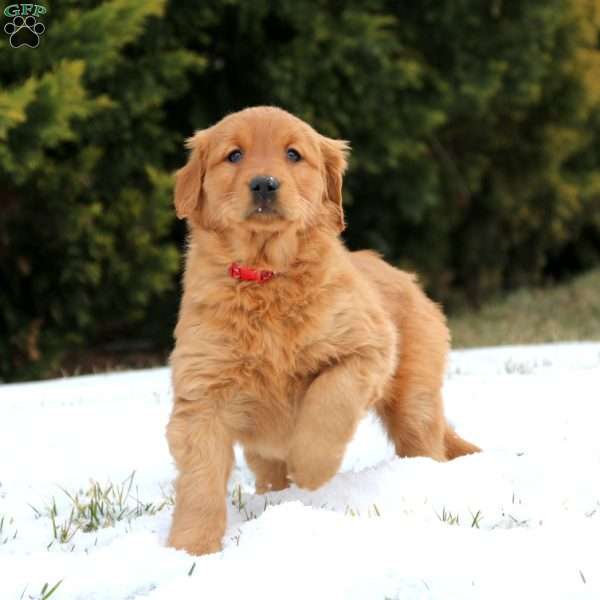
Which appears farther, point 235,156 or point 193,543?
point 235,156

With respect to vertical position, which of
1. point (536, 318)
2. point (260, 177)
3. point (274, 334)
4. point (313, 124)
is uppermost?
point (260, 177)

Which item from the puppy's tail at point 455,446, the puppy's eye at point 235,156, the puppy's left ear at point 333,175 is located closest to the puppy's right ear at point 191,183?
the puppy's eye at point 235,156

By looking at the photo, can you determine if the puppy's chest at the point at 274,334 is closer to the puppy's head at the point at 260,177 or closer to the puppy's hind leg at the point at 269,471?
the puppy's head at the point at 260,177

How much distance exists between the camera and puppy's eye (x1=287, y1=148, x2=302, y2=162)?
131 inches

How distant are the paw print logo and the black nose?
14.0 ft

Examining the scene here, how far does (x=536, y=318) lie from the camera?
10766mm

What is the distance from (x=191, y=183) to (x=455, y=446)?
1.50 m

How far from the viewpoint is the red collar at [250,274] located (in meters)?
3.21

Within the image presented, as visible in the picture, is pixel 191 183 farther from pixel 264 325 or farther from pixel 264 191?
pixel 264 325

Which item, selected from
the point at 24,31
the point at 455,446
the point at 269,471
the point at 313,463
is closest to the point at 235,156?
the point at 313,463

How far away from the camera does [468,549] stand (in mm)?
2611

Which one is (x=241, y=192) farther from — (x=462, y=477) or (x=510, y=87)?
(x=510, y=87)
